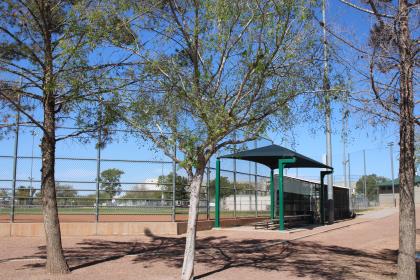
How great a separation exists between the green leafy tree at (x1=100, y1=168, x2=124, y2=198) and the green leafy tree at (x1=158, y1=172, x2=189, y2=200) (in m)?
1.61

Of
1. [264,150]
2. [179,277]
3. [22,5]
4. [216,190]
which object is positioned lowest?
[179,277]

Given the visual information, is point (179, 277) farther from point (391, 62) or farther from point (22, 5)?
point (22, 5)

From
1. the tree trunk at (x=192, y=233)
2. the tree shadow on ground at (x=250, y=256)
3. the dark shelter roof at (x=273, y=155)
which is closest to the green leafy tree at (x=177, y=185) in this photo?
the dark shelter roof at (x=273, y=155)

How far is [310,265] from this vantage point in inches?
476

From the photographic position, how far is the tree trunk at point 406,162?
9.38 meters

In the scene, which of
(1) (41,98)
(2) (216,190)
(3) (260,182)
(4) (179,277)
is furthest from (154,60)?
(3) (260,182)

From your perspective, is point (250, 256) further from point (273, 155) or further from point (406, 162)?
point (273, 155)

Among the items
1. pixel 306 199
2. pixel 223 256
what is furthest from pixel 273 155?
pixel 306 199

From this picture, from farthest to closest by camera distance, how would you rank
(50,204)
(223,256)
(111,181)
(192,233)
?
1. (111,181)
2. (223,256)
3. (50,204)
4. (192,233)

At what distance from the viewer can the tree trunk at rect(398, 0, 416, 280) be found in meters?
9.38

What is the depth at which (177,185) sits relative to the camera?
19.6 m

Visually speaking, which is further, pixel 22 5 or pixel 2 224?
pixel 2 224

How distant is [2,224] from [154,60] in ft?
34.0

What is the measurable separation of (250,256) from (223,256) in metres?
0.74
